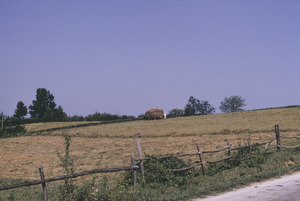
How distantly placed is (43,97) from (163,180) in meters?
102

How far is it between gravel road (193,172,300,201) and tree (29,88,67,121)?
97483 mm

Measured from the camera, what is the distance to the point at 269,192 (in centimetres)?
1012

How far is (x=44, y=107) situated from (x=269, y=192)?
104725 mm

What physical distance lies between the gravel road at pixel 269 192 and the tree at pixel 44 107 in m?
97.5

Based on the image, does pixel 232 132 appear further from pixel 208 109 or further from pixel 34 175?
pixel 208 109

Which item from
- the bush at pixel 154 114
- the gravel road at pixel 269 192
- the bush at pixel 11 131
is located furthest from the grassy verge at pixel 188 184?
the bush at pixel 154 114

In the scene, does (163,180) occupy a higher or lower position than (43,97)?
lower

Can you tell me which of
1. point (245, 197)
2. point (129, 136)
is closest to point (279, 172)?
point (245, 197)

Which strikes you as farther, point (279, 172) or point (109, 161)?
point (109, 161)

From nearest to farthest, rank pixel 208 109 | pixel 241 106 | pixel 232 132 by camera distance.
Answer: pixel 232 132 < pixel 241 106 < pixel 208 109

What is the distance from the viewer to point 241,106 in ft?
390

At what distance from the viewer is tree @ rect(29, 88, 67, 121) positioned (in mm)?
104375

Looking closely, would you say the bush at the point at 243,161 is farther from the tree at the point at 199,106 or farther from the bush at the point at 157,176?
the tree at the point at 199,106

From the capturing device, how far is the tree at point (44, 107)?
10438 centimetres
